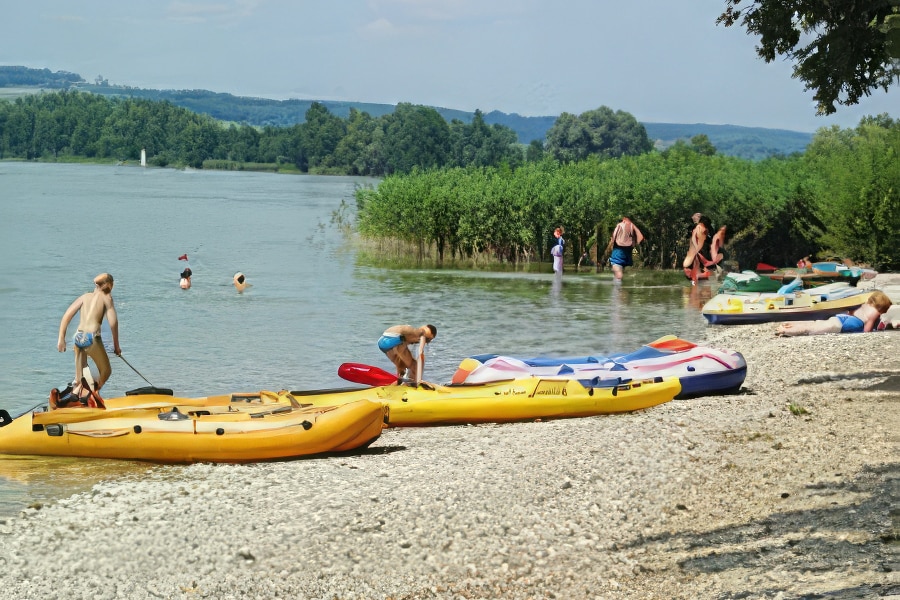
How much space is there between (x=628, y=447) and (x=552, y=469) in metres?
1.31

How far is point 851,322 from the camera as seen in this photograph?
1998cm

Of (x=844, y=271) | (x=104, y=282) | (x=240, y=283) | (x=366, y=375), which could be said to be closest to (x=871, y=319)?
(x=844, y=271)

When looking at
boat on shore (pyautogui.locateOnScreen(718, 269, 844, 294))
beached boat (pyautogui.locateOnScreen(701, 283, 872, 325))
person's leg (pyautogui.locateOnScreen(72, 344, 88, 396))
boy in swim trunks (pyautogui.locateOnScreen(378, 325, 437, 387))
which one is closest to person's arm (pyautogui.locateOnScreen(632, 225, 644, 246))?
boat on shore (pyautogui.locateOnScreen(718, 269, 844, 294))

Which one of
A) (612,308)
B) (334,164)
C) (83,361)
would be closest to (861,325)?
(612,308)

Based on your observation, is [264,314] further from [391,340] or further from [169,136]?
[169,136]

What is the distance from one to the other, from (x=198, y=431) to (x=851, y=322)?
483 inches

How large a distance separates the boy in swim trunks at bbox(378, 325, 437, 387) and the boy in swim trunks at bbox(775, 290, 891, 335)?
8.10 metres

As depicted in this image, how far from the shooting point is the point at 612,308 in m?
28.2

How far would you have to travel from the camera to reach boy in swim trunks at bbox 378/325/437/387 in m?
15.4

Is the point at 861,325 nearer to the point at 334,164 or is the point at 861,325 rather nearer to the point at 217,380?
the point at 217,380

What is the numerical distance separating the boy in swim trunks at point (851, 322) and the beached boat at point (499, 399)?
679 centimetres

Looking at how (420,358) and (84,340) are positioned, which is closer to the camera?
(84,340)

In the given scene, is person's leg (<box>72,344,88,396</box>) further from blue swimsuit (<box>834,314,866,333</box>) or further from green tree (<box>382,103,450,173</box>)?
green tree (<box>382,103,450,173</box>)

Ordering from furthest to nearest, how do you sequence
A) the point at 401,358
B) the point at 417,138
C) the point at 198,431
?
the point at 417,138
the point at 401,358
the point at 198,431
